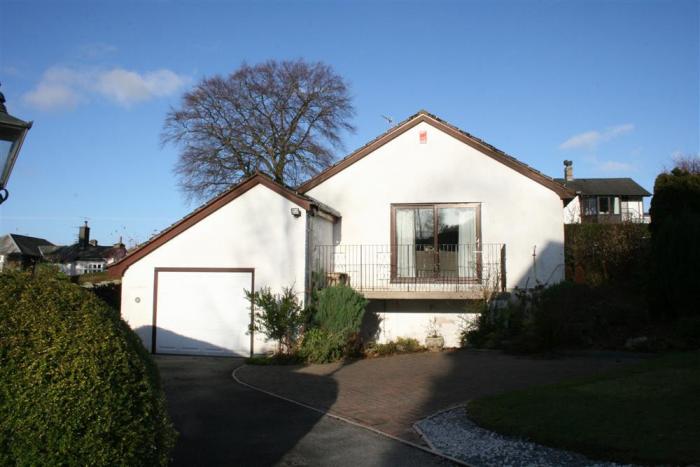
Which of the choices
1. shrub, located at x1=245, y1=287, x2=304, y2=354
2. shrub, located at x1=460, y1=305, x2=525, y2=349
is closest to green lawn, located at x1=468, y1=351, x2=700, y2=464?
shrub, located at x1=460, y1=305, x2=525, y2=349

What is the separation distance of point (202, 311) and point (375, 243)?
192 inches

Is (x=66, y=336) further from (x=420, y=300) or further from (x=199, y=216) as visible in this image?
(x=420, y=300)

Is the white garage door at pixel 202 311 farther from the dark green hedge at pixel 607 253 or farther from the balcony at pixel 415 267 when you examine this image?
the dark green hedge at pixel 607 253

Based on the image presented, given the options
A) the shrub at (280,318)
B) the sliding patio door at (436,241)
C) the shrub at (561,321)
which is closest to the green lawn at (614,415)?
the shrub at (561,321)

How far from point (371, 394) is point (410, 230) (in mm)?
7058

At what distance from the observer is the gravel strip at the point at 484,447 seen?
596 cm

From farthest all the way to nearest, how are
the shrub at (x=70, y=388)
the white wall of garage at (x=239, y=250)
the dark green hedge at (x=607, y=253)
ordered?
the dark green hedge at (x=607, y=253)
the white wall of garage at (x=239, y=250)
the shrub at (x=70, y=388)

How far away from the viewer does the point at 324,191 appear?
16.7 m

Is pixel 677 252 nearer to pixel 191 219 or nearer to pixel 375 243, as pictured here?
pixel 375 243

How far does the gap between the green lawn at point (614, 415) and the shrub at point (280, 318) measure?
6091 mm

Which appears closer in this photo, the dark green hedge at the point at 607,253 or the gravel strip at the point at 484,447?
the gravel strip at the point at 484,447

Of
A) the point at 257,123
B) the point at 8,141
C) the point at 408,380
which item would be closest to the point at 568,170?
the point at 257,123

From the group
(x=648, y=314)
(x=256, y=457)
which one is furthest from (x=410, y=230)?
(x=256, y=457)

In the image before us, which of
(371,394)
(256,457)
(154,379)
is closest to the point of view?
(154,379)
